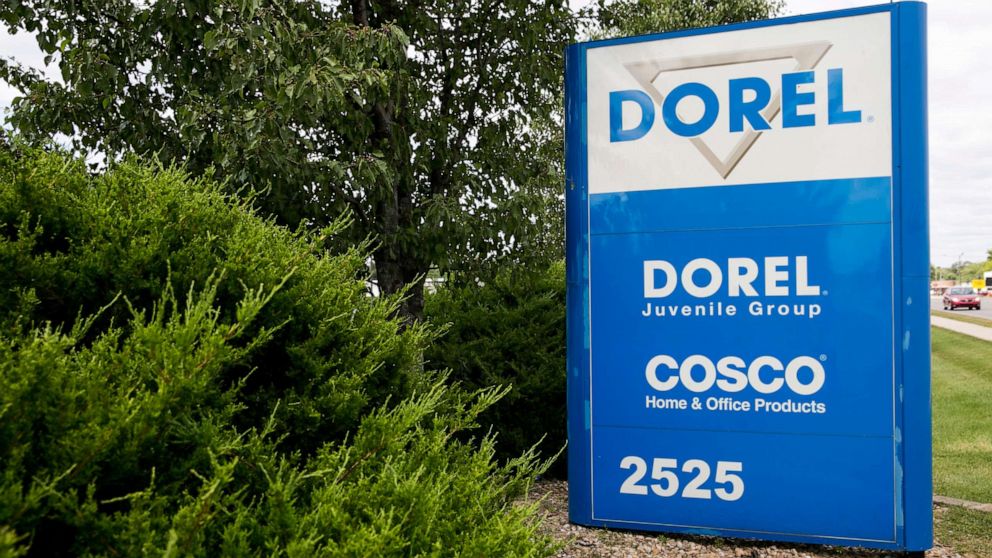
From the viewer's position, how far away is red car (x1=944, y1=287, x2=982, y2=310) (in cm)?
4325

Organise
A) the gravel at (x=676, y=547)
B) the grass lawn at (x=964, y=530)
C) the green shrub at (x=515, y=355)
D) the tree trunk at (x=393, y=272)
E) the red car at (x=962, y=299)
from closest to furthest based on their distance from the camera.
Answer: the gravel at (x=676, y=547), the grass lawn at (x=964, y=530), the tree trunk at (x=393, y=272), the green shrub at (x=515, y=355), the red car at (x=962, y=299)

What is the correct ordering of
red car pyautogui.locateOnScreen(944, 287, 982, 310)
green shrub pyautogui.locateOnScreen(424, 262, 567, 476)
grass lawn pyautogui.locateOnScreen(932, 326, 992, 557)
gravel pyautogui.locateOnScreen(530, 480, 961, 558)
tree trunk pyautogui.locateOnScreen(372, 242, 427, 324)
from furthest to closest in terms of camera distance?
red car pyautogui.locateOnScreen(944, 287, 982, 310) → green shrub pyautogui.locateOnScreen(424, 262, 567, 476) → tree trunk pyautogui.locateOnScreen(372, 242, 427, 324) → grass lawn pyautogui.locateOnScreen(932, 326, 992, 557) → gravel pyautogui.locateOnScreen(530, 480, 961, 558)

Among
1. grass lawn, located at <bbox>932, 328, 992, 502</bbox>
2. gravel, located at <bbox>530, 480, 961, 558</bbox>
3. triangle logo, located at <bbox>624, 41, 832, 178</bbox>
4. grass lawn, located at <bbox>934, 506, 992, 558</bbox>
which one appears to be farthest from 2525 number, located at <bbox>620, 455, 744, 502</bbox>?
grass lawn, located at <bbox>932, 328, 992, 502</bbox>

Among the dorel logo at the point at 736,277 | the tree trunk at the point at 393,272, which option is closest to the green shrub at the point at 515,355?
the tree trunk at the point at 393,272

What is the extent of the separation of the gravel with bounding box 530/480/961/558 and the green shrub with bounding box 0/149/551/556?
5.87 ft

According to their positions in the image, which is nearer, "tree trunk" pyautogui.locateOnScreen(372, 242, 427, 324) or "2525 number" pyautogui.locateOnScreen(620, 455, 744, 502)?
"2525 number" pyautogui.locateOnScreen(620, 455, 744, 502)

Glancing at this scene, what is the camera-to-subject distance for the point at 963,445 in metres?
8.38

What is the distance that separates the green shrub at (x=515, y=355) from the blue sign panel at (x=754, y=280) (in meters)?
1.42

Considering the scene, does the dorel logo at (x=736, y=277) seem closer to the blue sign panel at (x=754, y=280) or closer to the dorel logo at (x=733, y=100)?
the blue sign panel at (x=754, y=280)

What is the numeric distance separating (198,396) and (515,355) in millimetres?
4454

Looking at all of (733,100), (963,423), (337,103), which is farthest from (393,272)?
(963,423)

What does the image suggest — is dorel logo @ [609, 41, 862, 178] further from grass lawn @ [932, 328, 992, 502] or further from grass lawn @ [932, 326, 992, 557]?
grass lawn @ [932, 328, 992, 502]

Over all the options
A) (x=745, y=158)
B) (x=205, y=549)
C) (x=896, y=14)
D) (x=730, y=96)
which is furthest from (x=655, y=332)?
(x=205, y=549)

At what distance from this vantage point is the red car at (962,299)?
43.2 m
